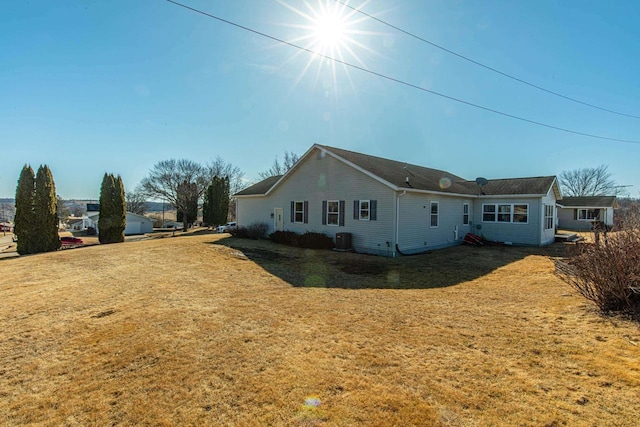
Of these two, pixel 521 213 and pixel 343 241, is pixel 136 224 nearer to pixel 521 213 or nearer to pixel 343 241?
pixel 343 241

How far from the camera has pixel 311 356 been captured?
4117 millimetres

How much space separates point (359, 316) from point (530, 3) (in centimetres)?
1223

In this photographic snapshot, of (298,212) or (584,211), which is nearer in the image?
(298,212)

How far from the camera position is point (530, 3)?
10.7 meters

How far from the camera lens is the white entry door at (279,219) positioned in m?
19.0

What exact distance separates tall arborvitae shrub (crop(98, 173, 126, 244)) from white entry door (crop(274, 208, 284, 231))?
547 inches

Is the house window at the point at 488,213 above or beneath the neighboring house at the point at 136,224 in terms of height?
above

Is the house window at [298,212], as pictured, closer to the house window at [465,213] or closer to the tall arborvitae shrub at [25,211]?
the house window at [465,213]

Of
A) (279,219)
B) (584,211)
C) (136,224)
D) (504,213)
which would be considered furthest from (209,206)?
(584,211)

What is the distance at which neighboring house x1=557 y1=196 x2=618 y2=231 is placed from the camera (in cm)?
3070

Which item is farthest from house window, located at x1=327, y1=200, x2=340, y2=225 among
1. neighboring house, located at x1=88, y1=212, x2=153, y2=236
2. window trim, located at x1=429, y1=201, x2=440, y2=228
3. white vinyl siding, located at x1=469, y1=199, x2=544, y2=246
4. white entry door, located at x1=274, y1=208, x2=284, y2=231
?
neighboring house, located at x1=88, y1=212, x2=153, y2=236

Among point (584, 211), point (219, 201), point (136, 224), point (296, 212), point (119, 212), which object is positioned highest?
point (219, 201)

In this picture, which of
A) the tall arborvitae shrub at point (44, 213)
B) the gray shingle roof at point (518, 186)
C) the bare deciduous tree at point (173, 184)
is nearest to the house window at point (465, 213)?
the gray shingle roof at point (518, 186)

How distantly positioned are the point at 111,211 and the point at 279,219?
14.5m
